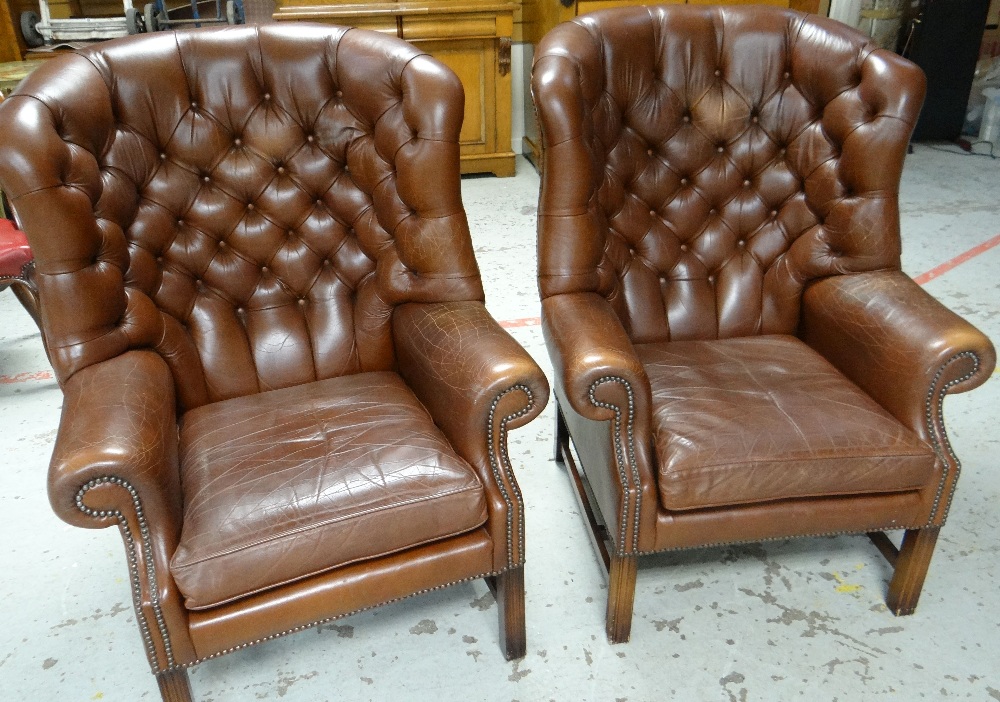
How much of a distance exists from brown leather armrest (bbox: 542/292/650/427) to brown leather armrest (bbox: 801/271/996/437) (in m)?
0.55

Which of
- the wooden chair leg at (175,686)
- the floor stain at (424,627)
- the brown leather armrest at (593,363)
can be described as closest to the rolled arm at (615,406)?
the brown leather armrest at (593,363)

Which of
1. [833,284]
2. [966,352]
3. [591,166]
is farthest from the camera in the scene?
[833,284]

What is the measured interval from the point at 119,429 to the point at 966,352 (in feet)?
5.04

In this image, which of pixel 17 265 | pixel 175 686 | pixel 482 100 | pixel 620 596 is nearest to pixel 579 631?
pixel 620 596

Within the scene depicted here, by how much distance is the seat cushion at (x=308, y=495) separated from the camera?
1.28 metres

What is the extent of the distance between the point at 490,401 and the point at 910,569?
97 centimetres

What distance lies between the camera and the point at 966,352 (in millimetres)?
1494

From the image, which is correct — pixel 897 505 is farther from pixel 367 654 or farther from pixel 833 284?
pixel 367 654

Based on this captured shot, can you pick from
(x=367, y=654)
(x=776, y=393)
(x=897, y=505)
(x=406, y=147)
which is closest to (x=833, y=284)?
(x=776, y=393)

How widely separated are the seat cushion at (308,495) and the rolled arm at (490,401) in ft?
0.12

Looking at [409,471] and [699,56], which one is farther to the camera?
[699,56]

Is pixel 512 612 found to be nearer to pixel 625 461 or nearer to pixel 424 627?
pixel 424 627

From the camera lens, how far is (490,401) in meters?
1.40

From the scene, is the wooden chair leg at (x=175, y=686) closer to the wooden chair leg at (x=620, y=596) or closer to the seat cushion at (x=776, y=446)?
the wooden chair leg at (x=620, y=596)
